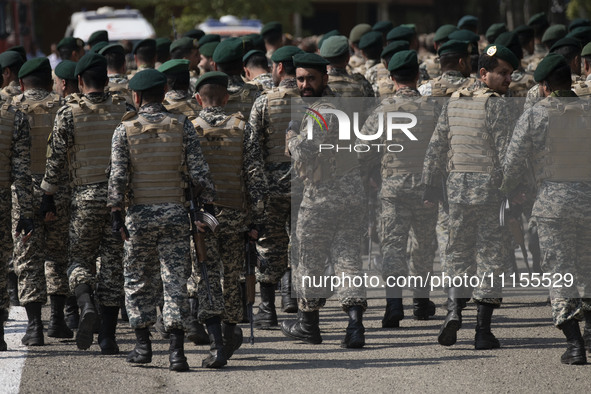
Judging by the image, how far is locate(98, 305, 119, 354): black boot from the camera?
26.8 feet

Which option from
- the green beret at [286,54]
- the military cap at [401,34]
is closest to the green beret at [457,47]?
the green beret at [286,54]

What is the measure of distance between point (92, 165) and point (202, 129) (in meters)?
0.94

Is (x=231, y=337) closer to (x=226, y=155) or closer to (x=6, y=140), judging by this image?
(x=226, y=155)

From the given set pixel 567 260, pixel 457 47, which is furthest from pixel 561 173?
pixel 457 47

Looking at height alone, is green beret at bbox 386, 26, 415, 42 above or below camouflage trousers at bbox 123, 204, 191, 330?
above

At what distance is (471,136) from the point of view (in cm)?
827

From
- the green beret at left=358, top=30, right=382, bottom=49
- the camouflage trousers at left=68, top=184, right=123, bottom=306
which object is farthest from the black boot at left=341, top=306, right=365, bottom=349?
A: the green beret at left=358, top=30, right=382, bottom=49

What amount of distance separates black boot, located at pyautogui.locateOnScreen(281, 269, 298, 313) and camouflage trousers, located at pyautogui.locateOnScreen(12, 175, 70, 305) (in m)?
2.00

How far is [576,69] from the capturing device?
10898 mm

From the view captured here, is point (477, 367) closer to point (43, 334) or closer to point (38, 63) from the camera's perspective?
point (43, 334)

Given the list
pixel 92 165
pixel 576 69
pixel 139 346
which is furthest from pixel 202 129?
pixel 576 69

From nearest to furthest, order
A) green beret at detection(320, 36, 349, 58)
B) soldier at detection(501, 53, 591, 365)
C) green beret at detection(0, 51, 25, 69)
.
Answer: soldier at detection(501, 53, 591, 365), green beret at detection(0, 51, 25, 69), green beret at detection(320, 36, 349, 58)

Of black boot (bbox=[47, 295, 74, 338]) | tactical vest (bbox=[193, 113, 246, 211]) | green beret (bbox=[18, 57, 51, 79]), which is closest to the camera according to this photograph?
tactical vest (bbox=[193, 113, 246, 211])

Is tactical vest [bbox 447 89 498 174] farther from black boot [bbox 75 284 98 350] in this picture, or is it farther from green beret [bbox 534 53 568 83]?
black boot [bbox 75 284 98 350]
